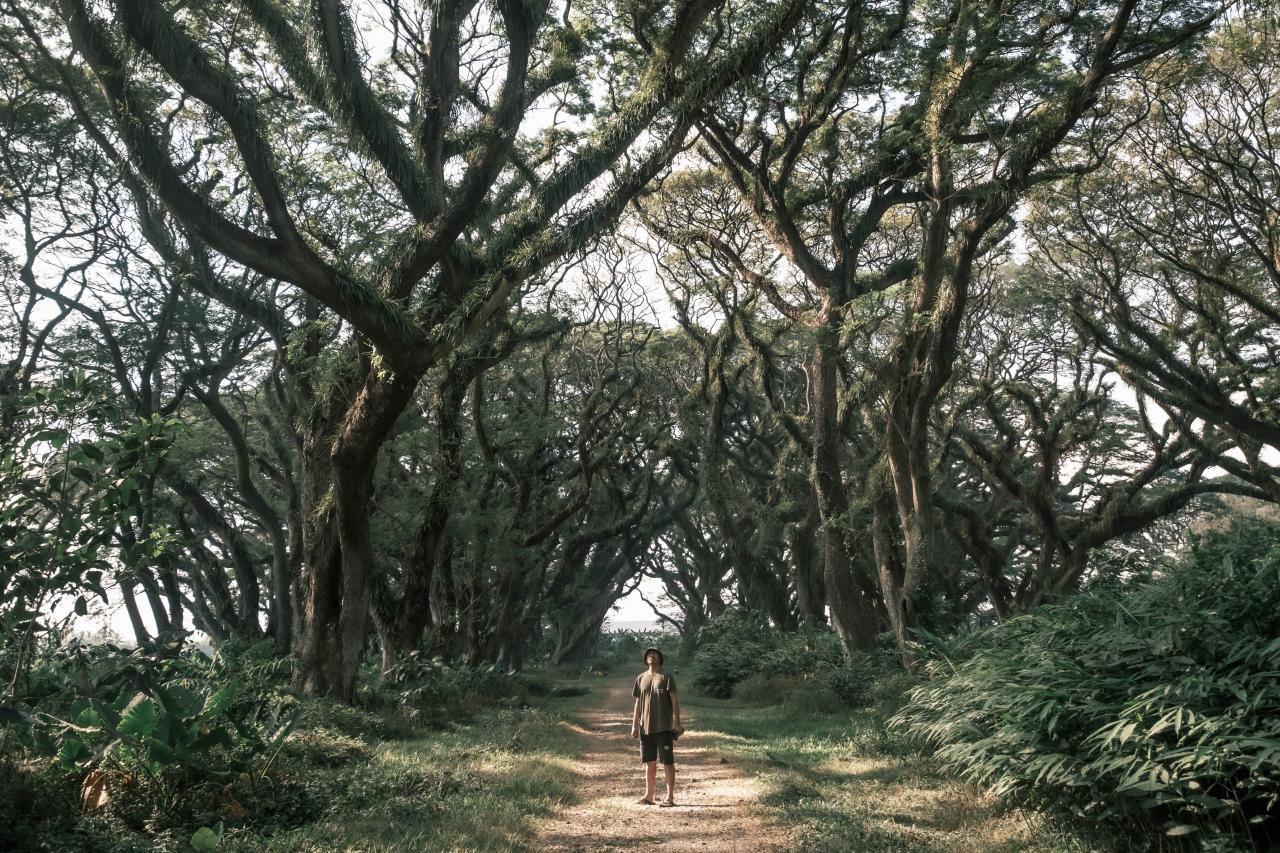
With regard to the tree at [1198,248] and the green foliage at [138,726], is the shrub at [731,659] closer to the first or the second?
the tree at [1198,248]

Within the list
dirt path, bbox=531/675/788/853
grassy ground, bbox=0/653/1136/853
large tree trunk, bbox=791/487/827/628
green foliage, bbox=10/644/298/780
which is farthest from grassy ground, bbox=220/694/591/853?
large tree trunk, bbox=791/487/827/628

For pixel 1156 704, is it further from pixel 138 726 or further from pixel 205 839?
pixel 138 726

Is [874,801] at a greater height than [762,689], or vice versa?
[762,689]

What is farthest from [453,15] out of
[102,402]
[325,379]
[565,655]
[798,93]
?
[565,655]

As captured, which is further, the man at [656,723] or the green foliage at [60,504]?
the man at [656,723]

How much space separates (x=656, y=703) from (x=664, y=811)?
1004 mm

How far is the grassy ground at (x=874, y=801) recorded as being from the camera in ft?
20.2

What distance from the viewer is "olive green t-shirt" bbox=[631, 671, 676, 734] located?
8719 mm

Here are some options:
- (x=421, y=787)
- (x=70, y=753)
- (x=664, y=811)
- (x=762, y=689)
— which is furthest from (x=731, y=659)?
(x=70, y=753)

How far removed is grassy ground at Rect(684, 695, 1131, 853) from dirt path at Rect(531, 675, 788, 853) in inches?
9.9

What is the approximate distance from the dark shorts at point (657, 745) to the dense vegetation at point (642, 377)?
1.80 meters

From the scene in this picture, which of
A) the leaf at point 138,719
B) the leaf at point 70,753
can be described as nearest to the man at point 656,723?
the leaf at point 138,719

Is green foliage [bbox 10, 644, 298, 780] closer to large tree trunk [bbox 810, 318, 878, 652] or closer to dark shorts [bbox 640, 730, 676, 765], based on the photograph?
dark shorts [bbox 640, 730, 676, 765]

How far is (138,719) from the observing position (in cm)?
596
